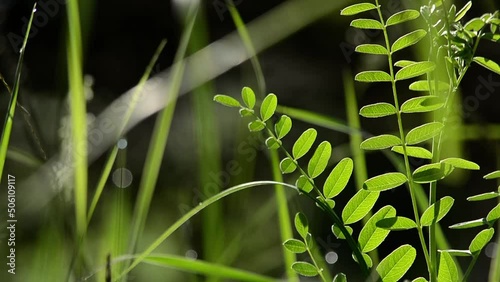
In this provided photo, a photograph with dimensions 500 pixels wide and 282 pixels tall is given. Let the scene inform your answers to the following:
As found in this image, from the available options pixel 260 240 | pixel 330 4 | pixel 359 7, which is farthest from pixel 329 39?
pixel 359 7

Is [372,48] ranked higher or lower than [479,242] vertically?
higher

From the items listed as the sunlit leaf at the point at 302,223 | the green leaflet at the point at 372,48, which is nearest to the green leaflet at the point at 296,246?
the sunlit leaf at the point at 302,223

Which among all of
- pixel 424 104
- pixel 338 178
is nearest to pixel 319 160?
pixel 338 178

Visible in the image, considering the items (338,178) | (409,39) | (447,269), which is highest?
(409,39)

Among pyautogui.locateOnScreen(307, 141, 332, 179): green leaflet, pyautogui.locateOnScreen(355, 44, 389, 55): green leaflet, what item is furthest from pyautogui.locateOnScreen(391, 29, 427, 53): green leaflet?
pyautogui.locateOnScreen(307, 141, 332, 179): green leaflet

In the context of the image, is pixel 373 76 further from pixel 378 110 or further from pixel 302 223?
pixel 302 223

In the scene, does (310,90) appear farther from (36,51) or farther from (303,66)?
(36,51)
